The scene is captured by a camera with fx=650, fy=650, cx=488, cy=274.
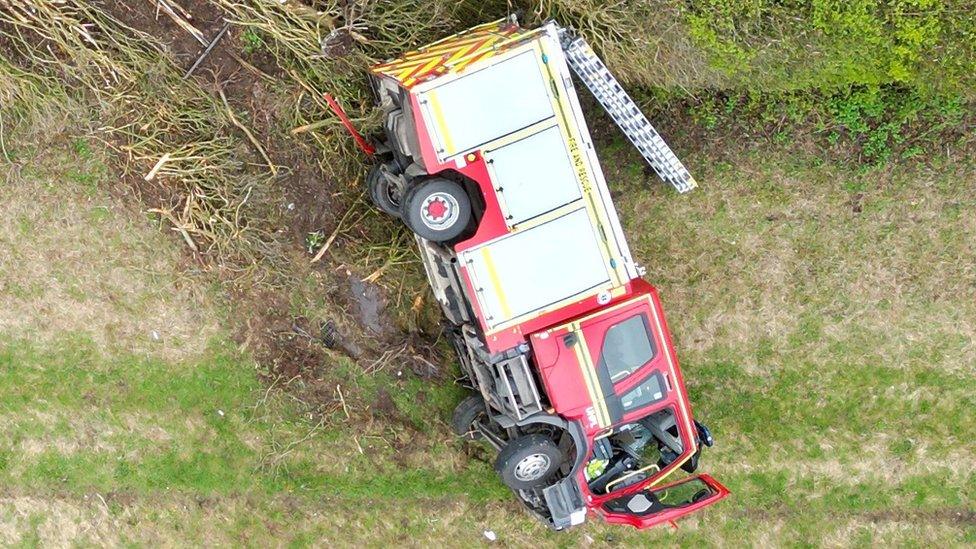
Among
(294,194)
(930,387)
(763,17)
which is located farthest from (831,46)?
(294,194)

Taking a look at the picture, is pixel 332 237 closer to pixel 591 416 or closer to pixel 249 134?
pixel 249 134

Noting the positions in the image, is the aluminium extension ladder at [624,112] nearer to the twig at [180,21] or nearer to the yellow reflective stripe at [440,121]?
the yellow reflective stripe at [440,121]

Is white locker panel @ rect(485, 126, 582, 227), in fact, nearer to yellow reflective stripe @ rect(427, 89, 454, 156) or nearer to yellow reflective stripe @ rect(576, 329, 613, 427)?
yellow reflective stripe @ rect(427, 89, 454, 156)

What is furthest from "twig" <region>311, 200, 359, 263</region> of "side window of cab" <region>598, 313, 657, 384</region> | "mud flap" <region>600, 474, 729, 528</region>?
"mud flap" <region>600, 474, 729, 528</region>

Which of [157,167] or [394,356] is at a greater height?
[157,167]

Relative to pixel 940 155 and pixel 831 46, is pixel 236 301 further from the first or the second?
pixel 940 155

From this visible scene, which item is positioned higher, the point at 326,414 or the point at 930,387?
the point at 326,414

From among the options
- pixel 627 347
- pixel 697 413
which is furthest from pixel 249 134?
pixel 697 413
